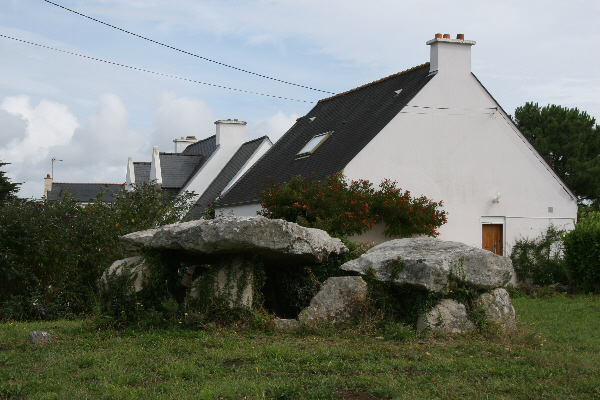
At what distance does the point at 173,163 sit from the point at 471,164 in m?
18.0

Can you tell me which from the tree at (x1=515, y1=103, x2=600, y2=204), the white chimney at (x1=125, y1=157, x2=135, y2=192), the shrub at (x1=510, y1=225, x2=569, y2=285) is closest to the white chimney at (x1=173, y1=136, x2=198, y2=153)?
the white chimney at (x1=125, y1=157, x2=135, y2=192)

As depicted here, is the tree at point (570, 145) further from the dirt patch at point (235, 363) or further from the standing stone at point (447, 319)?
the dirt patch at point (235, 363)

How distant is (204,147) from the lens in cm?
3409


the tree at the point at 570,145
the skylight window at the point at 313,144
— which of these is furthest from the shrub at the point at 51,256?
the tree at the point at 570,145

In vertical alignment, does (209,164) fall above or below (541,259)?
above

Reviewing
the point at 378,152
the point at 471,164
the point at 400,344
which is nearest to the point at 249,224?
the point at 400,344

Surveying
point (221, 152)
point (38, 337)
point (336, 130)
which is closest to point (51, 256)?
point (38, 337)

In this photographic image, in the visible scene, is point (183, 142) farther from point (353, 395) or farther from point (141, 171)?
point (353, 395)

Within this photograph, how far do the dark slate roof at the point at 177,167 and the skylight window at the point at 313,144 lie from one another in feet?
34.0

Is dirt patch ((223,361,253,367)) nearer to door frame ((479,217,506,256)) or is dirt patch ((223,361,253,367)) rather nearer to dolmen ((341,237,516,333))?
dolmen ((341,237,516,333))

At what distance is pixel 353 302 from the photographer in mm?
9359

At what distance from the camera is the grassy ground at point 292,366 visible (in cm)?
585

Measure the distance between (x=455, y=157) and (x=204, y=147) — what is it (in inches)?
750

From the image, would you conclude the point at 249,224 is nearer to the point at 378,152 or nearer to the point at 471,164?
the point at 378,152
